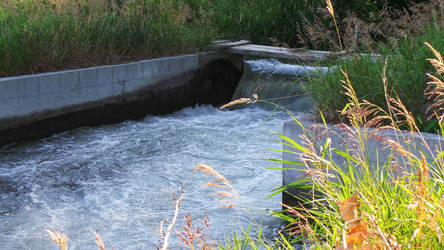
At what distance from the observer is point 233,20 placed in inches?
422

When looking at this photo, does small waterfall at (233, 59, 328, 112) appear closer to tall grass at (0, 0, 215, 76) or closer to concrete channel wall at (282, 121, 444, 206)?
tall grass at (0, 0, 215, 76)

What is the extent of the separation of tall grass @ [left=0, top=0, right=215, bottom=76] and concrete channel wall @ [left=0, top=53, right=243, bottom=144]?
0.30m

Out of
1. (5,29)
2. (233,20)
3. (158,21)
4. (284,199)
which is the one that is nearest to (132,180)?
(284,199)

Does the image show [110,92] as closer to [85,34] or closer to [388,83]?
[85,34]

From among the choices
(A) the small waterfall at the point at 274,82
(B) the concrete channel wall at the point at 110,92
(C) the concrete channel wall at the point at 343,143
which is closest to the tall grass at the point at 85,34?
(B) the concrete channel wall at the point at 110,92

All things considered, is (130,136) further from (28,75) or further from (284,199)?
(284,199)

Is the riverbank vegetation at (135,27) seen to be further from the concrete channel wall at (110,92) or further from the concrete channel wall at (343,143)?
the concrete channel wall at (343,143)

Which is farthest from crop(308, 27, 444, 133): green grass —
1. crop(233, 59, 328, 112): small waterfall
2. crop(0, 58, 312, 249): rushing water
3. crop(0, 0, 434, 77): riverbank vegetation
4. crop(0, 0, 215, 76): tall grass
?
crop(0, 0, 215, 76): tall grass

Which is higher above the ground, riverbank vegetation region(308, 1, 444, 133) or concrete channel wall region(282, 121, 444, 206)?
riverbank vegetation region(308, 1, 444, 133)

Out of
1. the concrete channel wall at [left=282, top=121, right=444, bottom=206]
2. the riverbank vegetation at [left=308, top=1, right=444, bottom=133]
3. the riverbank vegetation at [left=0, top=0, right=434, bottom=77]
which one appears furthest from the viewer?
the riverbank vegetation at [left=0, top=0, right=434, bottom=77]

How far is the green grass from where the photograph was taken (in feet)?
13.9

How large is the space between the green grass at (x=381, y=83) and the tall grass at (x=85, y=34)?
3.89 metres

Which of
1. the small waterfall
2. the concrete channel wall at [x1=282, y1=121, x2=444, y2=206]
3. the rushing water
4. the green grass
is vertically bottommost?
the rushing water

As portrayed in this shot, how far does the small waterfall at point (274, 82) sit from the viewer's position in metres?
8.69
